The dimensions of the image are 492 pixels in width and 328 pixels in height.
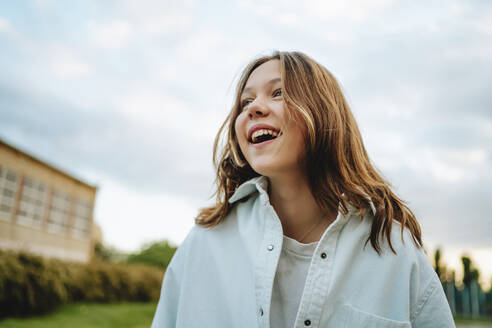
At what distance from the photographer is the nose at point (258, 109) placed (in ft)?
6.57

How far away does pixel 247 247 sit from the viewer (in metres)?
1.99

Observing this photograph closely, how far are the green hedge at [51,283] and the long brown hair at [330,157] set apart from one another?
30.1 ft

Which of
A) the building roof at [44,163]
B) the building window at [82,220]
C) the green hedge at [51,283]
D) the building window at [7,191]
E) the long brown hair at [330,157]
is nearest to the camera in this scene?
the long brown hair at [330,157]

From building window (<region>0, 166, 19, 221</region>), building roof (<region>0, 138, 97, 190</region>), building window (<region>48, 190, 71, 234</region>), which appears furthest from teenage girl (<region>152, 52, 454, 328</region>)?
building window (<region>48, 190, 71, 234</region>)

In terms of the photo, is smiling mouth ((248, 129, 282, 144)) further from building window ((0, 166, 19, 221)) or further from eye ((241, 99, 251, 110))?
building window ((0, 166, 19, 221))

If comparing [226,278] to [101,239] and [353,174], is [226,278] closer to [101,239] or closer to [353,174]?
[353,174]

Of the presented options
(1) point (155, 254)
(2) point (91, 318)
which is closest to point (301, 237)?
(2) point (91, 318)

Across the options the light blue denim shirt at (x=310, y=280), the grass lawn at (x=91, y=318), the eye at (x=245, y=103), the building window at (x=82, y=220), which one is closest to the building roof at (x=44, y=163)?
the building window at (x=82, y=220)

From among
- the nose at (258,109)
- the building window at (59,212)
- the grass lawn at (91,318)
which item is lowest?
the grass lawn at (91,318)

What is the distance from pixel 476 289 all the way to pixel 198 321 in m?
51.6

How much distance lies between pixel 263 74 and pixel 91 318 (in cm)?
1083

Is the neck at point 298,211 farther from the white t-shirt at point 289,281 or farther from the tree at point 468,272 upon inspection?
the tree at point 468,272

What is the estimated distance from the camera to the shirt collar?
7.10 feet

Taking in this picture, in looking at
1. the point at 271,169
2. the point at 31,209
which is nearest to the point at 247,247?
the point at 271,169
